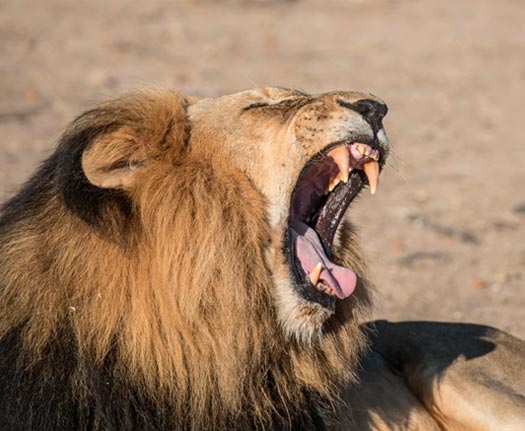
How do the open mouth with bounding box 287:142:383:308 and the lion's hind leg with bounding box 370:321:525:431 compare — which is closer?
the open mouth with bounding box 287:142:383:308

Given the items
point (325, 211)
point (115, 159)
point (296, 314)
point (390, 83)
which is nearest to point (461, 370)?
point (325, 211)

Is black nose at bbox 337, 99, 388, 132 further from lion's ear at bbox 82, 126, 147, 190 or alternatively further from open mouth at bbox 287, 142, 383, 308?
lion's ear at bbox 82, 126, 147, 190

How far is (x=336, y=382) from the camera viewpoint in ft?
11.6

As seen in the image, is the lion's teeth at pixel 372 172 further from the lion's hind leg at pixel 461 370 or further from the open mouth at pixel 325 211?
the lion's hind leg at pixel 461 370

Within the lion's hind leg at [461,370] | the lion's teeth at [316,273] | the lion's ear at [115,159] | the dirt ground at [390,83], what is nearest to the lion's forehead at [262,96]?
the lion's ear at [115,159]

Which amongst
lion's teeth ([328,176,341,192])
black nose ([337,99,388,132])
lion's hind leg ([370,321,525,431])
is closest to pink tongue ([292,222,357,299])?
lion's teeth ([328,176,341,192])

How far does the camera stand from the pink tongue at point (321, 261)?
11.2 feet

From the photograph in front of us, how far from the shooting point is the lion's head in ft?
10.5

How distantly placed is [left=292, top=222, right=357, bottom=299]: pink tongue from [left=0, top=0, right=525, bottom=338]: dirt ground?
6.22 feet

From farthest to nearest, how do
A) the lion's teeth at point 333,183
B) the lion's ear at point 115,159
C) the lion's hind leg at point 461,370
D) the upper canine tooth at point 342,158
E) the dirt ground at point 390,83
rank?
1. the dirt ground at point 390,83
2. the lion's hind leg at point 461,370
3. the lion's teeth at point 333,183
4. the upper canine tooth at point 342,158
5. the lion's ear at point 115,159

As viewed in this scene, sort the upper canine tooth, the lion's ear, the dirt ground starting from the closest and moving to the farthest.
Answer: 1. the lion's ear
2. the upper canine tooth
3. the dirt ground

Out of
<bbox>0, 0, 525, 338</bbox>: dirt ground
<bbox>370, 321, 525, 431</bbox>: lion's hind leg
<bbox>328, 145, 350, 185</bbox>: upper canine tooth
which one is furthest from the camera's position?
<bbox>0, 0, 525, 338</bbox>: dirt ground

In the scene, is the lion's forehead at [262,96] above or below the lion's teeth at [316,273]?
above

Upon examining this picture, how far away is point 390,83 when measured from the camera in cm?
1040
